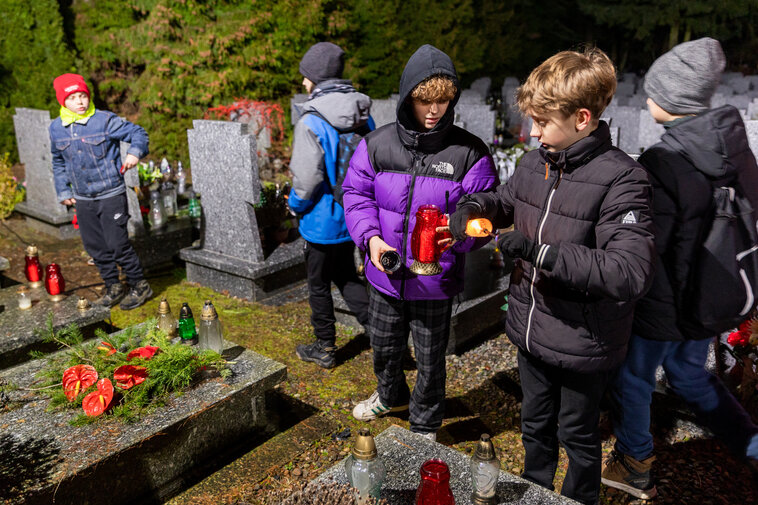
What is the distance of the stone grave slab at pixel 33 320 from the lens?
3.93 meters

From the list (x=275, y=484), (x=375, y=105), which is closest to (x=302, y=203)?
(x=275, y=484)

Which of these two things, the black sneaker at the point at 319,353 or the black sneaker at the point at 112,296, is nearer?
the black sneaker at the point at 319,353

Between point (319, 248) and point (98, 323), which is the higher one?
point (319, 248)

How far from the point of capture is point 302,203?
12.7 feet

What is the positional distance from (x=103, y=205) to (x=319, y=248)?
7.27 ft

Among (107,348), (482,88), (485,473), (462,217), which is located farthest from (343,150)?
(482,88)

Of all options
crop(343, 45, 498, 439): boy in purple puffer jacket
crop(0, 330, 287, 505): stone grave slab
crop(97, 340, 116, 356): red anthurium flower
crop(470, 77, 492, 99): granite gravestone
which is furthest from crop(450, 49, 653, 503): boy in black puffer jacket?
crop(470, 77, 492, 99): granite gravestone

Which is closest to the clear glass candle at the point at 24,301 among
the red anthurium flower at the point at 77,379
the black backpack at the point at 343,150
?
the red anthurium flower at the point at 77,379

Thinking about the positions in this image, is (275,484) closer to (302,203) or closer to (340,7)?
(302,203)

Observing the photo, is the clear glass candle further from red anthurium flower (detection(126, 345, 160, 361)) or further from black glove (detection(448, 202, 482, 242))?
black glove (detection(448, 202, 482, 242))

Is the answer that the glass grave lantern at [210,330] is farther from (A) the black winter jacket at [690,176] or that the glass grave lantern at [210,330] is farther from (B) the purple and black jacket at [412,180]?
(A) the black winter jacket at [690,176]

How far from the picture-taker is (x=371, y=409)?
361 centimetres

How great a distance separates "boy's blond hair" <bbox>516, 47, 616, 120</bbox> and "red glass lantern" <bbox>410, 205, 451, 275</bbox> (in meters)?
0.65

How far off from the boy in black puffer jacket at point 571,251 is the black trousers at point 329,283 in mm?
1567
